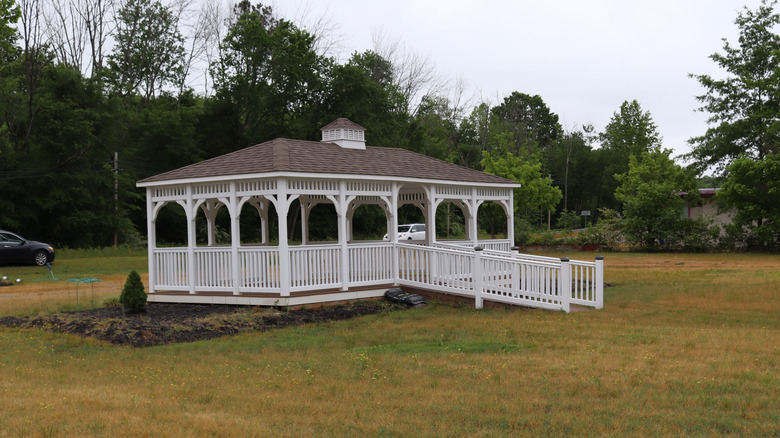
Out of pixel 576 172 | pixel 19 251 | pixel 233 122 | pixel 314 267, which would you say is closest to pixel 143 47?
pixel 233 122

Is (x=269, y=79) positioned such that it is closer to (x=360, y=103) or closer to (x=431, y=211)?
(x=360, y=103)

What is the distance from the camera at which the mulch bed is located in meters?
11.6

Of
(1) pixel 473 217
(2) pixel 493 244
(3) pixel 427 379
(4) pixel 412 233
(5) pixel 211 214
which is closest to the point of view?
(3) pixel 427 379

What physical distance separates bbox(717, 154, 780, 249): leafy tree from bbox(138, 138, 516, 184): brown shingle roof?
→ 721 inches

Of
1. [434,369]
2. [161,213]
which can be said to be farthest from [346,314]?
[161,213]

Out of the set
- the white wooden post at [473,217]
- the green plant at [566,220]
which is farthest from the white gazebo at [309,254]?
the green plant at [566,220]

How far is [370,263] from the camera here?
16.2 meters

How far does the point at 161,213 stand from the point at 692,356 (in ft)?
119

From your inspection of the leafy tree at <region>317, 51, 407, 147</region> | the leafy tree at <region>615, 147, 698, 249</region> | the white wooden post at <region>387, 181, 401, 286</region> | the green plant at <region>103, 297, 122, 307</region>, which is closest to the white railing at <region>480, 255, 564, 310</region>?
the white wooden post at <region>387, 181, 401, 286</region>

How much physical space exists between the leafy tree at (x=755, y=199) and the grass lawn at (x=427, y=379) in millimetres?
20777

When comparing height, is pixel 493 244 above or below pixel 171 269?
above

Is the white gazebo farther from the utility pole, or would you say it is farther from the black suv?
the utility pole

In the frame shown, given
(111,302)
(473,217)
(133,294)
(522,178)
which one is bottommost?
(111,302)

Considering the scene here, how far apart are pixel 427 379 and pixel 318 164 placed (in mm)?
8307
